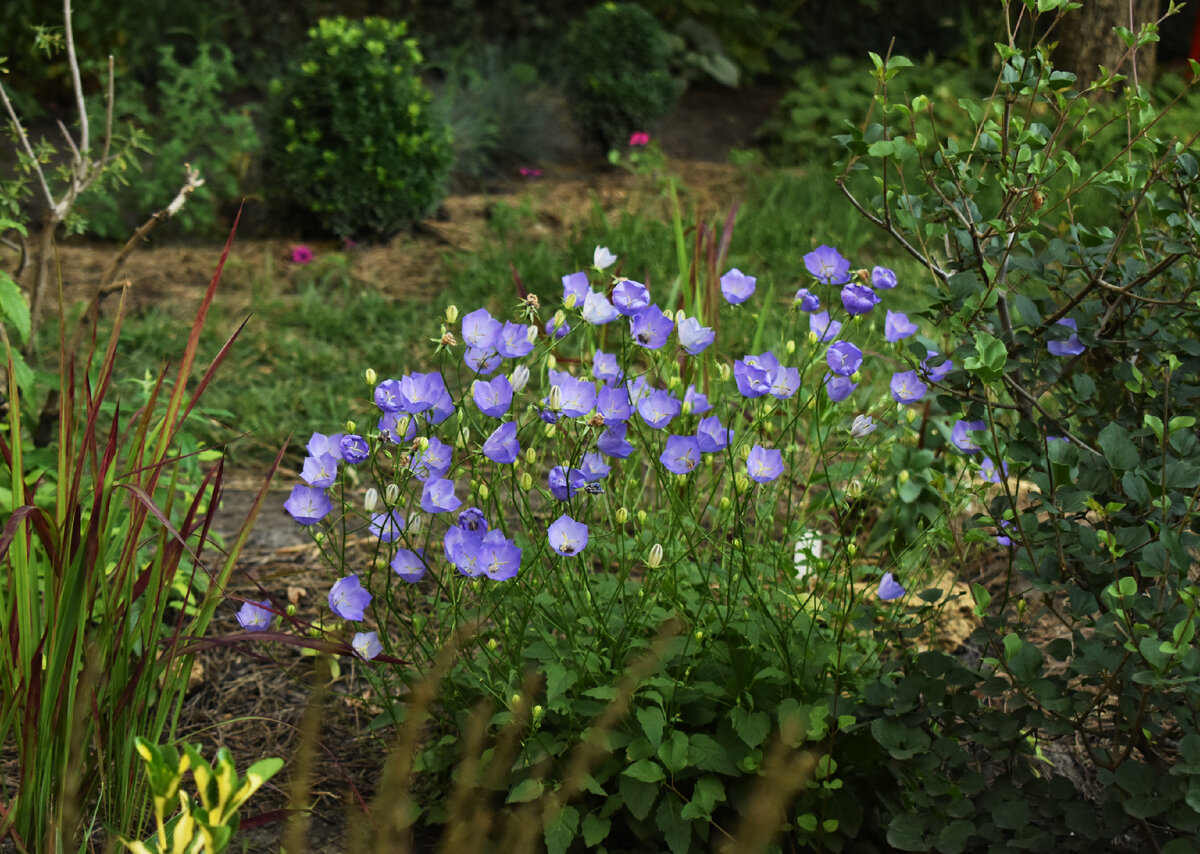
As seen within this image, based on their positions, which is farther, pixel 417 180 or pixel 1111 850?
pixel 417 180

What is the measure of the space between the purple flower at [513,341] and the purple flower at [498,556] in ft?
0.94

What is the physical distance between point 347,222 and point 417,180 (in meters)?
0.39

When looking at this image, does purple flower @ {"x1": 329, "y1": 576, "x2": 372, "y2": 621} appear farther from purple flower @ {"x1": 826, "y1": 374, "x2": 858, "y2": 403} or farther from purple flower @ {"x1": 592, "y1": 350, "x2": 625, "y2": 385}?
purple flower @ {"x1": 826, "y1": 374, "x2": 858, "y2": 403}

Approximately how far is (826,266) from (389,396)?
745mm

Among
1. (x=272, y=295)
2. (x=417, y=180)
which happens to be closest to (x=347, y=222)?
(x=417, y=180)

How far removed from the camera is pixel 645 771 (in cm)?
156

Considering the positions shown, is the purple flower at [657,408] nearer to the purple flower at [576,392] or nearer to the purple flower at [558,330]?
the purple flower at [576,392]

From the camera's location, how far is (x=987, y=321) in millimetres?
1652

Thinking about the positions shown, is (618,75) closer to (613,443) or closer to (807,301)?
(807,301)

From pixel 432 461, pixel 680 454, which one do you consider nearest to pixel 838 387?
pixel 680 454

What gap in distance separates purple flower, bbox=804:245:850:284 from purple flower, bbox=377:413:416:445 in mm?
689

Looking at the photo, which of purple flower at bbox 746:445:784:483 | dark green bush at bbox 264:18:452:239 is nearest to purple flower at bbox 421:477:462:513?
purple flower at bbox 746:445:784:483

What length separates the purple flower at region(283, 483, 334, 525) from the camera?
1.57 meters

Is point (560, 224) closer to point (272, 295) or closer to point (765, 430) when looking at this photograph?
point (272, 295)
